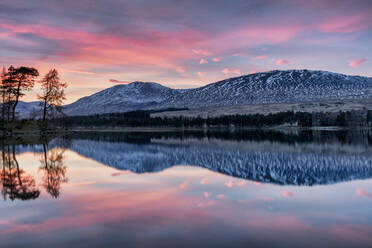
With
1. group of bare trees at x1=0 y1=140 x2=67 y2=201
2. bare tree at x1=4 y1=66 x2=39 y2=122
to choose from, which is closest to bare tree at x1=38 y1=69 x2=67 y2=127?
bare tree at x1=4 y1=66 x2=39 y2=122

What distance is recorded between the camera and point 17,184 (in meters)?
15.0

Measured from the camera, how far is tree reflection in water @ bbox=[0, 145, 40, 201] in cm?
1268

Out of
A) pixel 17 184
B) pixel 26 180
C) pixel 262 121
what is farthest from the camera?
pixel 262 121

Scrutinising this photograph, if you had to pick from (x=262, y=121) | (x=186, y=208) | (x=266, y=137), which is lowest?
(x=266, y=137)

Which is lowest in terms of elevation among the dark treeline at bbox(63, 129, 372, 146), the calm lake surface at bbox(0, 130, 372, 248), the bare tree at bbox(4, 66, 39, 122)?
the dark treeline at bbox(63, 129, 372, 146)

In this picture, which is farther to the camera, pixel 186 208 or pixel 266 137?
pixel 266 137

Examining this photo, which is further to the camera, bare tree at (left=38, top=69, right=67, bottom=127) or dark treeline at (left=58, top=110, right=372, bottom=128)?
dark treeline at (left=58, top=110, right=372, bottom=128)

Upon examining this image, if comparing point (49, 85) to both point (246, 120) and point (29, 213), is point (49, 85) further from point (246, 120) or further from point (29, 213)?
point (246, 120)

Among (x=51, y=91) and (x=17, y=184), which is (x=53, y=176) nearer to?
(x=17, y=184)

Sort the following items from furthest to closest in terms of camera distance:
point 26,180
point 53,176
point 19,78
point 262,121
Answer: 1. point 262,121
2. point 19,78
3. point 53,176
4. point 26,180

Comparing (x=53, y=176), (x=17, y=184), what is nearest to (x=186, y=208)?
(x=17, y=184)

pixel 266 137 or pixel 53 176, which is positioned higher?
pixel 53 176

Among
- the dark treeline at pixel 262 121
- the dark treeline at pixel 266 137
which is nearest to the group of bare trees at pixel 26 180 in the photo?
the dark treeline at pixel 266 137

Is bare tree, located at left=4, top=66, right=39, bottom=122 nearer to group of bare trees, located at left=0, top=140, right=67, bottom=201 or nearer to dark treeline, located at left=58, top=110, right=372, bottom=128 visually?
group of bare trees, located at left=0, top=140, right=67, bottom=201
